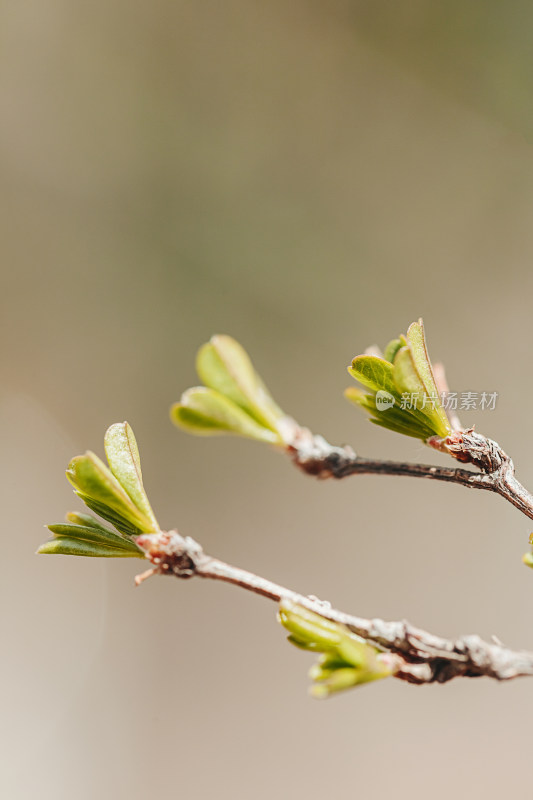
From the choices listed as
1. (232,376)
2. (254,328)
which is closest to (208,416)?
(232,376)

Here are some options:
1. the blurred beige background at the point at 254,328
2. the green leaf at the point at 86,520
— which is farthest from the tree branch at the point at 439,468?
the blurred beige background at the point at 254,328

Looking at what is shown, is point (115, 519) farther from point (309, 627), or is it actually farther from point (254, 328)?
point (254, 328)

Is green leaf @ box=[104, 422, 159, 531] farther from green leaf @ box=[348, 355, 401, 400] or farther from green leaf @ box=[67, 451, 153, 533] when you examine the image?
green leaf @ box=[348, 355, 401, 400]

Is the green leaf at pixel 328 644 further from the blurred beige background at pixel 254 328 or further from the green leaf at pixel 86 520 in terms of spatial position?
the blurred beige background at pixel 254 328

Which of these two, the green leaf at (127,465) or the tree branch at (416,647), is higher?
the green leaf at (127,465)

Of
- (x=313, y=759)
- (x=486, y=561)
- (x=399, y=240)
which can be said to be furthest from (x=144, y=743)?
(x=399, y=240)

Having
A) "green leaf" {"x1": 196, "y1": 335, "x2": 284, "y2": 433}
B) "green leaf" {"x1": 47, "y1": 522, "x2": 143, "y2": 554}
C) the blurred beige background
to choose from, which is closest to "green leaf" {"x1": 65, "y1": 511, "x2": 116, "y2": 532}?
"green leaf" {"x1": 47, "y1": 522, "x2": 143, "y2": 554}
